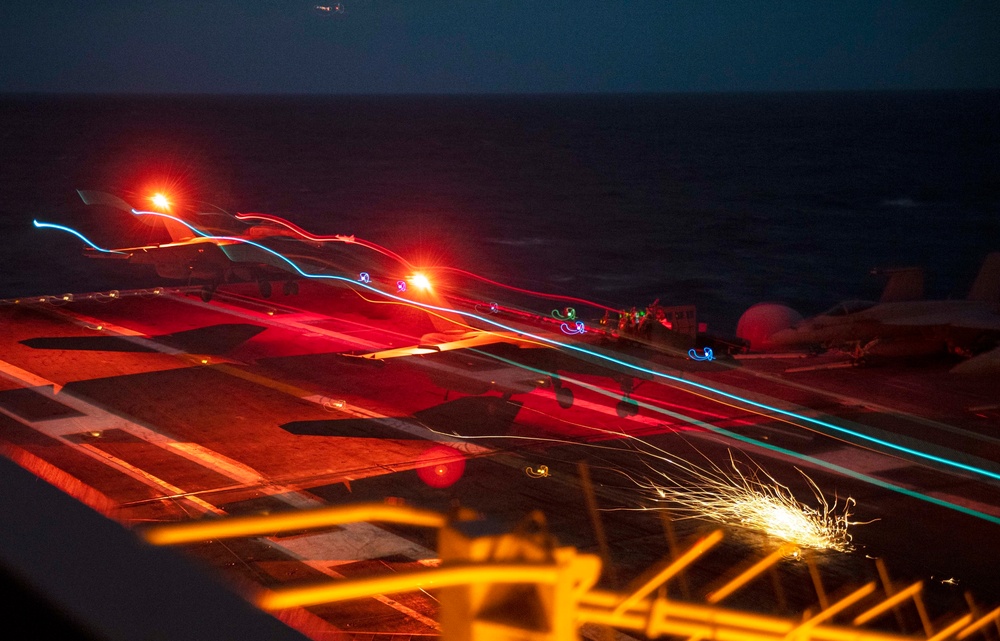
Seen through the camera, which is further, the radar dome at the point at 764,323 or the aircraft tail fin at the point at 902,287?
the radar dome at the point at 764,323

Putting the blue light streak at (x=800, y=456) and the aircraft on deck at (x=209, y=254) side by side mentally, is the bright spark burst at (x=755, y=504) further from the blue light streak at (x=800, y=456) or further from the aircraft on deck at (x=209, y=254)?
the aircraft on deck at (x=209, y=254)

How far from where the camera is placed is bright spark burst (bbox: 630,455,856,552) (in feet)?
57.7

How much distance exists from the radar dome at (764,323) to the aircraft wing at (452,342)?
43.0 ft

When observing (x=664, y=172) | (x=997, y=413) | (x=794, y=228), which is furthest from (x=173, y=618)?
(x=664, y=172)

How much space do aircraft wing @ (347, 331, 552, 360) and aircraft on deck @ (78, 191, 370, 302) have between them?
1727 cm

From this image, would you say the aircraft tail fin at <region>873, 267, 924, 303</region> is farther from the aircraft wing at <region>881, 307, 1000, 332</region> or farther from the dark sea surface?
the dark sea surface

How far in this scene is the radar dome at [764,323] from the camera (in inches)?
1468

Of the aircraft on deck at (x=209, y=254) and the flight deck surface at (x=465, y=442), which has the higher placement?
the aircraft on deck at (x=209, y=254)

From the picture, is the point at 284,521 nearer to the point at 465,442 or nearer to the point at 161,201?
the point at 465,442

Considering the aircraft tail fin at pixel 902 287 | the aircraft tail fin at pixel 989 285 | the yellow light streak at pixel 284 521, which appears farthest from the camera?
the aircraft tail fin at pixel 902 287

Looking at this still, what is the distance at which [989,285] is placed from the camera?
1417 inches

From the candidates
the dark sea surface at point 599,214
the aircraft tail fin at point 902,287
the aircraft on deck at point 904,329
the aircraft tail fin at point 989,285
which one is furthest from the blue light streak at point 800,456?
the dark sea surface at point 599,214

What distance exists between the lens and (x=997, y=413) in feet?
85.7

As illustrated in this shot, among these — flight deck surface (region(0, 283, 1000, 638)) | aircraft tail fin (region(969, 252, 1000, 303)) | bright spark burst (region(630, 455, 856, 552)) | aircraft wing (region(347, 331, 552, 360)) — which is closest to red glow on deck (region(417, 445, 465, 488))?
flight deck surface (region(0, 283, 1000, 638))
